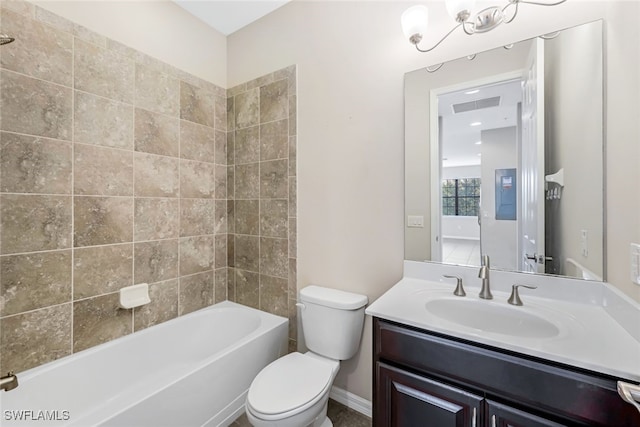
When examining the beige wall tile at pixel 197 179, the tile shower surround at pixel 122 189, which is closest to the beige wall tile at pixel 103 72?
the tile shower surround at pixel 122 189

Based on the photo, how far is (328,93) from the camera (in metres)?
1.83

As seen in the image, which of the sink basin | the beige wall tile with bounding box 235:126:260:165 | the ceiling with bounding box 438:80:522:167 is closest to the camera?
the sink basin

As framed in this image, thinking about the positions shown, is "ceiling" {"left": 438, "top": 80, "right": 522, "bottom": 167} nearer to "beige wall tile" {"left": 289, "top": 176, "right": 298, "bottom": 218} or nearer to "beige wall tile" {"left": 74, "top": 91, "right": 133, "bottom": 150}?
"beige wall tile" {"left": 289, "top": 176, "right": 298, "bottom": 218}

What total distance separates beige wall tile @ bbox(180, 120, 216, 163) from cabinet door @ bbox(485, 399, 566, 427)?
2.26 metres

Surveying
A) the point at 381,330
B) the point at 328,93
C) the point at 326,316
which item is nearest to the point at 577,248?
the point at 381,330

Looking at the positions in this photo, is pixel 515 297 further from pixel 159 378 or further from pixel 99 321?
pixel 99 321

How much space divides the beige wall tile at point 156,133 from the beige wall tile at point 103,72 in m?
0.13

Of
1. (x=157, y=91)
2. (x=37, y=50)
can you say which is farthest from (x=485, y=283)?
(x=37, y=50)

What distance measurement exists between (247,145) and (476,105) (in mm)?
1640

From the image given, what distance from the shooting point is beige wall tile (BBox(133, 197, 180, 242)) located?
1806mm

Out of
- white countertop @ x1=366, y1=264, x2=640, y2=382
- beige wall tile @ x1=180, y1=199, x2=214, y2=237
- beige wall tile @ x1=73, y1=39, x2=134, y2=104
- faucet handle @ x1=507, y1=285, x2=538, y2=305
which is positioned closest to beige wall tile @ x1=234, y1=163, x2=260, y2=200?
beige wall tile @ x1=180, y1=199, x2=214, y2=237

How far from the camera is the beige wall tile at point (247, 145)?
2.18 meters

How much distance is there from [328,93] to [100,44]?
1.40m

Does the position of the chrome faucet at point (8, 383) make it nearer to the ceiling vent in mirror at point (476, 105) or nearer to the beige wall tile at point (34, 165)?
the beige wall tile at point (34, 165)
